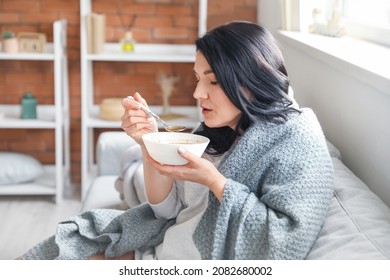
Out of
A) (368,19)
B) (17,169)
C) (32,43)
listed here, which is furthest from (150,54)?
(368,19)

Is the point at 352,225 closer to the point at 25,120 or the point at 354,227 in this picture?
the point at 354,227

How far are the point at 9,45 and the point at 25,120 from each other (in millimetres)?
419

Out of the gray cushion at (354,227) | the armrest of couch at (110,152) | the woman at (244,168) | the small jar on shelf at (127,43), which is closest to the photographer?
the gray cushion at (354,227)

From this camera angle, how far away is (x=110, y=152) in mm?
2963

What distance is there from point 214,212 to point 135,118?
302 millimetres

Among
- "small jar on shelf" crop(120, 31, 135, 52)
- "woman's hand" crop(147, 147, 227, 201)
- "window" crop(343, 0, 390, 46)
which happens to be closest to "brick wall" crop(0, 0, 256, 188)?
"small jar on shelf" crop(120, 31, 135, 52)

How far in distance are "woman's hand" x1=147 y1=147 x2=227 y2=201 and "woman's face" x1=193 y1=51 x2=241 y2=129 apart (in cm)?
21

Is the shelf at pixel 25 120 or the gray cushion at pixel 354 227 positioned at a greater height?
the gray cushion at pixel 354 227

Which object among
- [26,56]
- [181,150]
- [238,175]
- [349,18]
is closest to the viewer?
[181,150]

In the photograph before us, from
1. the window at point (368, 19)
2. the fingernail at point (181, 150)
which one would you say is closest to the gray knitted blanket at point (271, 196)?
the fingernail at point (181, 150)

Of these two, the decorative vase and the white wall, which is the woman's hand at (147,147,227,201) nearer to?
the white wall

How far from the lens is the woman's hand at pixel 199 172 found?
1378 millimetres

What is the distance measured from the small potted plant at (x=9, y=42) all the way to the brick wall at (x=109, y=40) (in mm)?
273

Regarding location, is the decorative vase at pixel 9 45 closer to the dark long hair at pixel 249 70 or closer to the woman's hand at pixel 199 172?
the dark long hair at pixel 249 70
